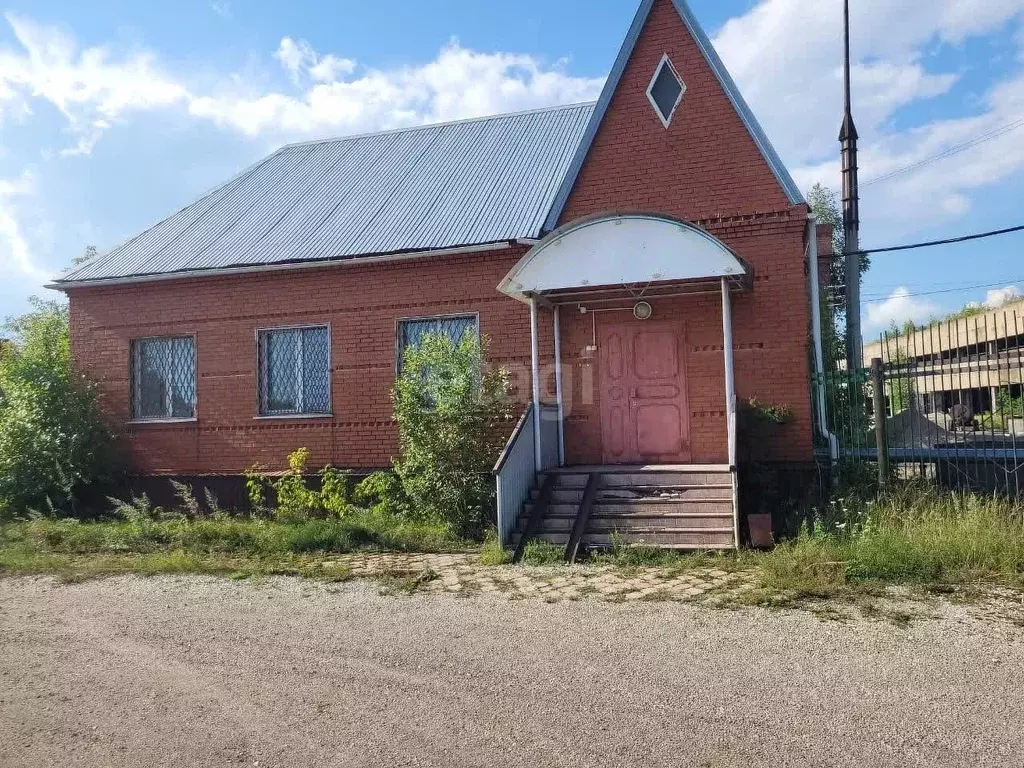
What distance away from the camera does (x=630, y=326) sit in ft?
36.4

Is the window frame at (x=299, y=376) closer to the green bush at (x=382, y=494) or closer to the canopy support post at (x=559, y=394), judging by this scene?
the green bush at (x=382, y=494)

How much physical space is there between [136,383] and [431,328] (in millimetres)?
5108

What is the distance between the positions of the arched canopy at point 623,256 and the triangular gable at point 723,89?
5.42 ft

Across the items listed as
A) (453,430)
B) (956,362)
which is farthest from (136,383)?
(956,362)

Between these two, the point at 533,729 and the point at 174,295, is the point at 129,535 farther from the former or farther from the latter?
the point at 533,729

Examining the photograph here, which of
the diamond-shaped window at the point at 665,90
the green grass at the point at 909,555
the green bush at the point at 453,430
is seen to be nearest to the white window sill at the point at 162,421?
the green bush at the point at 453,430

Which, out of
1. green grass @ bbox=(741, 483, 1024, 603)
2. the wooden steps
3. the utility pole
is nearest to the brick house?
the wooden steps

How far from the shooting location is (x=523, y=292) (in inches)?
396

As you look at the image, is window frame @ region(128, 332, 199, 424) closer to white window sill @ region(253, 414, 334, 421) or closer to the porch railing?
white window sill @ region(253, 414, 334, 421)

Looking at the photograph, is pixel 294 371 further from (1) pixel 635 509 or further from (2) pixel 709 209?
(2) pixel 709 209

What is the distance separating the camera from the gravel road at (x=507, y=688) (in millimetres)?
3992

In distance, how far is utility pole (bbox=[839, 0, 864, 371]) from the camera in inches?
785

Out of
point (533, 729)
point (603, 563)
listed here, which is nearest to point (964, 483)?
point (603, 563)

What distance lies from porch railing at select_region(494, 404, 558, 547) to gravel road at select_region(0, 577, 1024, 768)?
7.13 ft
